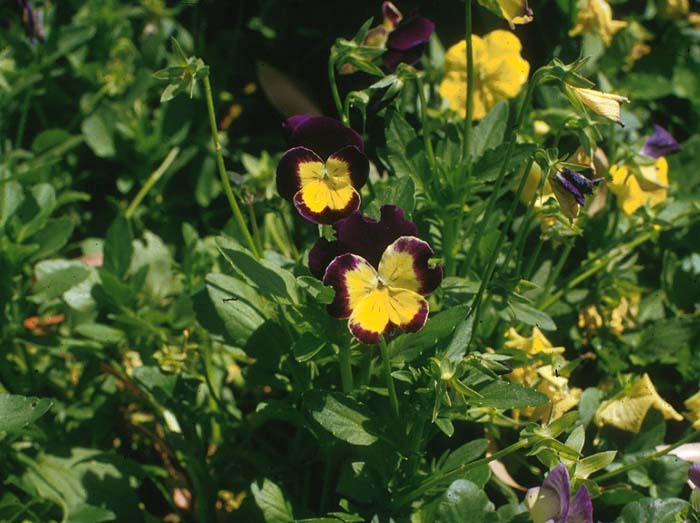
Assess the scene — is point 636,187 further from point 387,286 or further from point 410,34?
point 387,286

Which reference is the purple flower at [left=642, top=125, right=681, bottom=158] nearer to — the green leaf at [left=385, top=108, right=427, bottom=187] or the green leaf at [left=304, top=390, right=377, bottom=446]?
the green leaf at [left=385, top=108, right=427, bottom=187]

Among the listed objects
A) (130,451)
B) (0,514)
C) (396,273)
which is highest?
(396,273)

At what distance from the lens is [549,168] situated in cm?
117

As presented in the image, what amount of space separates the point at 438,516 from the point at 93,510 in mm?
670

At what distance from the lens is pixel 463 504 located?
1188 mm

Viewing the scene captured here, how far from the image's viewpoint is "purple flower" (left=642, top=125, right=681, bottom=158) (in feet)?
5.57

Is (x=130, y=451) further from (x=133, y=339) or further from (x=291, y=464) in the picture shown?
(x=291, y=464)

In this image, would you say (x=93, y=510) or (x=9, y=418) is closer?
(x=9, y=418)

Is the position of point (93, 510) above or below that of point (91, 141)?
below

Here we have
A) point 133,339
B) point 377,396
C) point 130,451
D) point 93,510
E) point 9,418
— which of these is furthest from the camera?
point 130,451

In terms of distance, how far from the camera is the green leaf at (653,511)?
122 cm

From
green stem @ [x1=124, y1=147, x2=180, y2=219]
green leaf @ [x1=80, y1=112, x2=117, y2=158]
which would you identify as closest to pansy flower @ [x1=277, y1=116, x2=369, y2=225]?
green stem @ [x1=124, y1=147, x2=180, y2=219]

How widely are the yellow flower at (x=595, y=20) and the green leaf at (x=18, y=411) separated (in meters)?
1.45

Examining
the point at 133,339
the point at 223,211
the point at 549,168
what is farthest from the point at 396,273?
the point at 223,211
